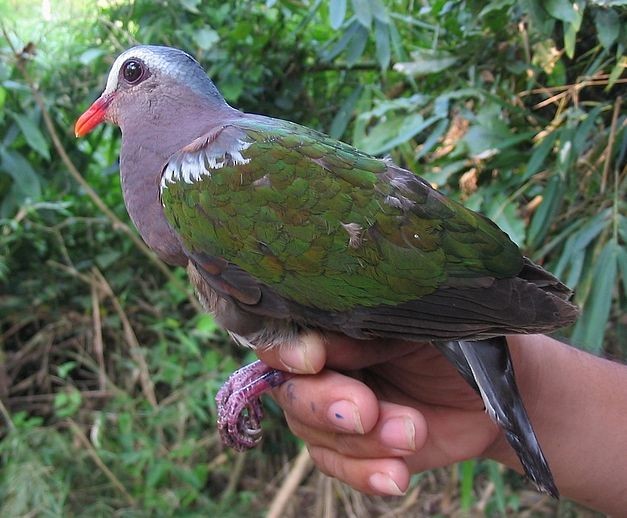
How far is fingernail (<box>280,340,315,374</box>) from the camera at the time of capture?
1.56m

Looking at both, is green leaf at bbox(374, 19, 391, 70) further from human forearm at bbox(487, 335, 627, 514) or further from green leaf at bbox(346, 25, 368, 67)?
human forearm at bbox(487, 335, 627, 514)

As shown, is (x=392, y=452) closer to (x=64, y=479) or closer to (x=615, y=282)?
(x=615, y=282)

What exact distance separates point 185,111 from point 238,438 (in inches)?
34.7

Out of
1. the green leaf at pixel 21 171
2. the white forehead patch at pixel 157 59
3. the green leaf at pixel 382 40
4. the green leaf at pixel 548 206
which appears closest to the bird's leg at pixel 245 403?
the white forehead patch at pixel 157 59

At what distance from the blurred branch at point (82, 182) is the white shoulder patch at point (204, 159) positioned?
4.91ft

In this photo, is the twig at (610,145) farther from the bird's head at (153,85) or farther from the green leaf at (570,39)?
the bird's head at (153,85)

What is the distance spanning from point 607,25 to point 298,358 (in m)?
1.38

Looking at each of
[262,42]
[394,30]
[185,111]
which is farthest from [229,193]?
[262,42]

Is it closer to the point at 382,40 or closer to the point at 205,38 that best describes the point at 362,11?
the point at 382,40

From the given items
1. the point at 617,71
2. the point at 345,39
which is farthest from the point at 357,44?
the point at 617,71

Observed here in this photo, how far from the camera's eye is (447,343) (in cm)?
157

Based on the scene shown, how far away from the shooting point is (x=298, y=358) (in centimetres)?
156

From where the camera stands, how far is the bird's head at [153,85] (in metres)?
1.78

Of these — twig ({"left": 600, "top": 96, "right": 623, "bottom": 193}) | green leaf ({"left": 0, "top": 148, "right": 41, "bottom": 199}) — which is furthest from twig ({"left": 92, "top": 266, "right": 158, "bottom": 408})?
twig ({"left": 600, "top": 96, "right": 623, "bottom": 193})
